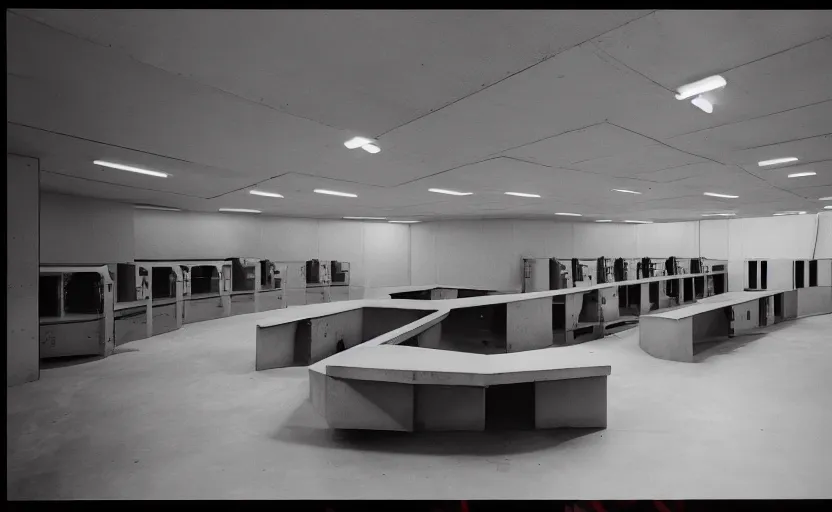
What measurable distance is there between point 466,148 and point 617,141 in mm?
1358

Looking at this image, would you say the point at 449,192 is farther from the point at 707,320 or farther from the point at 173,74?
the point at 707,320

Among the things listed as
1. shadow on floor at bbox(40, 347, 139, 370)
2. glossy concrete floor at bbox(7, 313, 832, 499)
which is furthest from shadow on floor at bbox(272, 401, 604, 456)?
shadow on floor at bbox(40, 347, 139, 370)

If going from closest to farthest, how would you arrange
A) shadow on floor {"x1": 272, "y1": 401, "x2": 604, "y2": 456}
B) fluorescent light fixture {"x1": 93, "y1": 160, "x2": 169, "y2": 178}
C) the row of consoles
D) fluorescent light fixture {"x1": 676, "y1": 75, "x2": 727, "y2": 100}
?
fluorescent light fixture {"x1": 676, "y1": 75, "x2": 727, "y2": 100}, shadow on floor {"x1": 272, "y1": 401, "x2": 604, "y2": 456}, fluorescent light fixture {"x1": 93, "y1": 160, "x2": 169, "y2": 178}, the row of consoles

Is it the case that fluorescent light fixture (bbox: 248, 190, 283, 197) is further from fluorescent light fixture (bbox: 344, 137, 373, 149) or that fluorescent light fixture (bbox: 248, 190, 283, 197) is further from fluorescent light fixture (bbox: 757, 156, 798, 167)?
fluorescent light fixture (bbox: 757, 156, 798, 167)

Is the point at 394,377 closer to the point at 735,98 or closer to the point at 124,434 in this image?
the point at 124,434

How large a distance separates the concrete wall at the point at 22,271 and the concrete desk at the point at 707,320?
7588 mm

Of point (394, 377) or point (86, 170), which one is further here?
point (86, 170)

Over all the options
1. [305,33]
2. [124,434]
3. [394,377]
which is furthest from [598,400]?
[124,434]

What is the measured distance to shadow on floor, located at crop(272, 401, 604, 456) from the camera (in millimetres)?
2488

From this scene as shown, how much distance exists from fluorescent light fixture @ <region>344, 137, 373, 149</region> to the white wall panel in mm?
5989

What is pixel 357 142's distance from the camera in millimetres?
3488

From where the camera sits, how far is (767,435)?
2.87 metres

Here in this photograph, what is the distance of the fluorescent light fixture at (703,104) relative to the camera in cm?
253

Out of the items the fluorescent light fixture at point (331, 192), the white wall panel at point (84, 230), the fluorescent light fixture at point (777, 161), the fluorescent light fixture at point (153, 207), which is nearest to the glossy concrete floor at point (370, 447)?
the fluorescent light fixture at point (777, 161)
